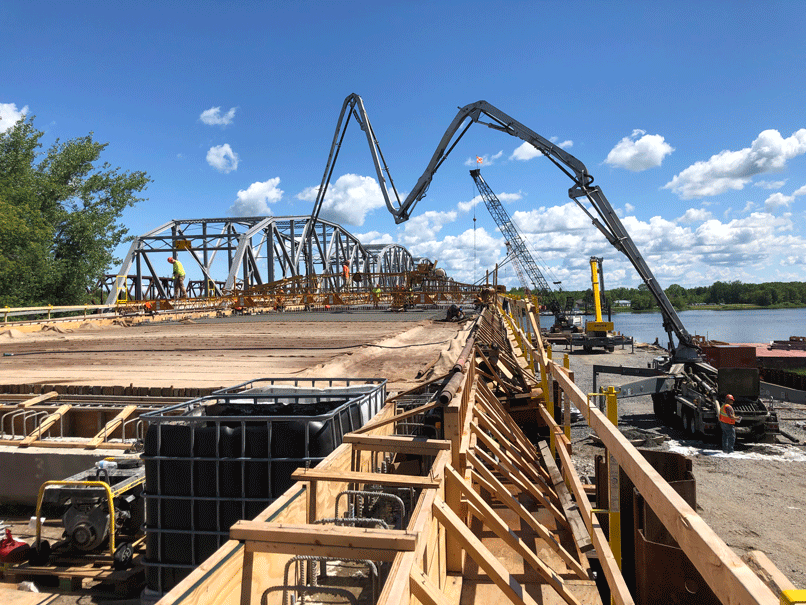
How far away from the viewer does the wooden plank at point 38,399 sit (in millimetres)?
8109

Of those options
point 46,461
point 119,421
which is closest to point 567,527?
point 119,421

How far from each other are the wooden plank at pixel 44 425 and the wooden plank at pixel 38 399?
46 cm

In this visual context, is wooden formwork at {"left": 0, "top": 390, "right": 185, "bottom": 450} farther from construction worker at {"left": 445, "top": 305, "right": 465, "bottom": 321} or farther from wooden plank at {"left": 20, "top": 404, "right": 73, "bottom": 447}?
construction worker at {"left": 445, "top": 305, "right": 465, "bottom": 321}

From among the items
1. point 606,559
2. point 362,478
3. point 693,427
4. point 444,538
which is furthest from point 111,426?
point 693,427

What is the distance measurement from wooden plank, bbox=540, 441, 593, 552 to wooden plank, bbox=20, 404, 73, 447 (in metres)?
7.81

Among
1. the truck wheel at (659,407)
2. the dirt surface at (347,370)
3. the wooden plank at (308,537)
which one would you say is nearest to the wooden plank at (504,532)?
the wooden plank at (308,537)

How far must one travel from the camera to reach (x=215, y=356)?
11641mm

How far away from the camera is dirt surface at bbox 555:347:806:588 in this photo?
1188cm

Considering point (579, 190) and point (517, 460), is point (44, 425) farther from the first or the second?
point (579, 190)

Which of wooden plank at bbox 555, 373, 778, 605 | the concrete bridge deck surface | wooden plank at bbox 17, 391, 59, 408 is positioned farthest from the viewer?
the concrete bridge deck surface

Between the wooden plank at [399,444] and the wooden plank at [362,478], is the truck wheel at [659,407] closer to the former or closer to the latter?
the wooden plank at [399,444]

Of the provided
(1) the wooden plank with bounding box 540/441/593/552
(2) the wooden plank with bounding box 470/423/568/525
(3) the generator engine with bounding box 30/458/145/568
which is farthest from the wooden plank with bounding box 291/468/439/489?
(3) the generator engine with bounding box 30/458/145/568

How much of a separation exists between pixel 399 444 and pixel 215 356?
8599mm

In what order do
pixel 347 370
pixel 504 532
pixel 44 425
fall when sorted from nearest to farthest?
pixel 504 532 → pixel 44 425 → pixel 347 370
